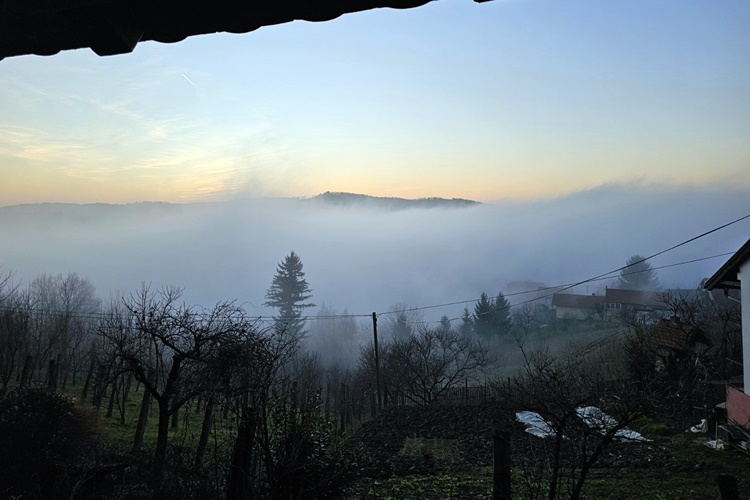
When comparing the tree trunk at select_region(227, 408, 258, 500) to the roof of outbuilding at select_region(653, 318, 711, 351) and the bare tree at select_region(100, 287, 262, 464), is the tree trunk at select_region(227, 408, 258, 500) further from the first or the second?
the roof of outbuilding at select_region(653, 318, 711, 351)

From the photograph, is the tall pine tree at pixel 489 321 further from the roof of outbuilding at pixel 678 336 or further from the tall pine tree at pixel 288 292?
the roof of outbuilding at pixel 678 336

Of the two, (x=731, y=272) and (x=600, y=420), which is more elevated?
(x=731, y=272)

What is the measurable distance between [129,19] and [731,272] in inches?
661

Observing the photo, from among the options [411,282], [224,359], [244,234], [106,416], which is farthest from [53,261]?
[224,359]

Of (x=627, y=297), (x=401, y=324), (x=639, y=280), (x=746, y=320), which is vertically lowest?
(x=401, y=324)

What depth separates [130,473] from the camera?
29.2ft

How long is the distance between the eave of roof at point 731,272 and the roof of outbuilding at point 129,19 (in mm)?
14337

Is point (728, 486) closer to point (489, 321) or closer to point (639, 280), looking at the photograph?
point (489, 321)

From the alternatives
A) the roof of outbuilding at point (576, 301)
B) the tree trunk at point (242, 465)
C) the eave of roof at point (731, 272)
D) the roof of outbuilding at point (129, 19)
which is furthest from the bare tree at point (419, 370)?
the roof of outbuilding at point (576, 301)

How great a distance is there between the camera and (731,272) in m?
14.3

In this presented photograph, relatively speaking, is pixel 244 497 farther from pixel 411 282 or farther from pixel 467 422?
pixel 411 282

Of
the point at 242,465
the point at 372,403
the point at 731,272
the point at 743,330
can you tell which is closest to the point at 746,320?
the point at 743,330

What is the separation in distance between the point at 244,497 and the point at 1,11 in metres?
5.28

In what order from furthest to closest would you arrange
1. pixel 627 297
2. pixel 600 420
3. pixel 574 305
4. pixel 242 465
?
1. pixel 574 305
2. pixel 627 297
3. pixel 242 465
4. pixel 600 420
